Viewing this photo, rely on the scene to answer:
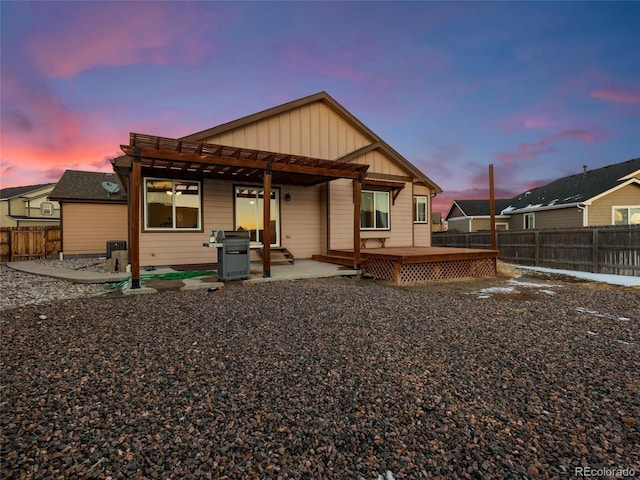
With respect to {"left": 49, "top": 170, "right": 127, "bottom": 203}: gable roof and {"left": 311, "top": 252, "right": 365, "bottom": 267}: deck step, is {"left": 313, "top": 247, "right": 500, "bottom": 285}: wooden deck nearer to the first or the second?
{"left": 311, "top": 252, "right": 365, "bottom": 267}: deck step

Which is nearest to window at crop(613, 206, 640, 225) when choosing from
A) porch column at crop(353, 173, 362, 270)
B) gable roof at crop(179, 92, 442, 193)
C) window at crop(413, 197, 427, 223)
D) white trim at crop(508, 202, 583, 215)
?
white trim at crop(508, 202, 583, 215)

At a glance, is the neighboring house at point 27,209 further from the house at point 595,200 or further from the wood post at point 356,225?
the house at point 595,200

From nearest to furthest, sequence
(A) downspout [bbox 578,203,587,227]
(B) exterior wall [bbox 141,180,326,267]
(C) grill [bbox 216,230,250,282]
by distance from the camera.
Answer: (C) grill [bbox 216,230,250,282], (B) exterior wall [bbox 141,180,326,267], (A) downspout [bbox 578,203,587,227]

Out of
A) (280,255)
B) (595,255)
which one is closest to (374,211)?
(280,255)

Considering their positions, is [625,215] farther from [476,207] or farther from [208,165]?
[208,165]

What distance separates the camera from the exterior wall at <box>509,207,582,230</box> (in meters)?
17.0

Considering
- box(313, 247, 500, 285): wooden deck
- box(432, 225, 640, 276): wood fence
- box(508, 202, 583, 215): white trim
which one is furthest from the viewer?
box(508, 202, 583, 215): white trim

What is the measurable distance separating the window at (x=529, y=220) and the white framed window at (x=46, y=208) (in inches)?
1609

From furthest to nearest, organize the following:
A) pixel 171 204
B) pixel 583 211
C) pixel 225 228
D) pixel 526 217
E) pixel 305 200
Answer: pixel 526 217, pixel 583 211, pixel 305 200, pixel 225 228, pixel 171 204

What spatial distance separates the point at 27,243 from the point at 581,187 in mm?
32193

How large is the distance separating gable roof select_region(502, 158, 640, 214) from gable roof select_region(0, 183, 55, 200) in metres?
42.1

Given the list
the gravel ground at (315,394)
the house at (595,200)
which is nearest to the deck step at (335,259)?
the gravel ground at (315,394)

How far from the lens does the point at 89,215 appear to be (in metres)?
14.8

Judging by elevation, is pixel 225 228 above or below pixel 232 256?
above
